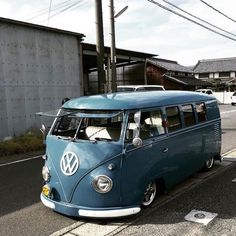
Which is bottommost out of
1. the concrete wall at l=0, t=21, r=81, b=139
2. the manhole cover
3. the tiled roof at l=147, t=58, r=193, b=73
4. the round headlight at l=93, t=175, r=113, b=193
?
the manhole cover

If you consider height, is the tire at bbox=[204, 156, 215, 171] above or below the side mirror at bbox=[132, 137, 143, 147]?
below

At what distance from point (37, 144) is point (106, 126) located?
6189mm

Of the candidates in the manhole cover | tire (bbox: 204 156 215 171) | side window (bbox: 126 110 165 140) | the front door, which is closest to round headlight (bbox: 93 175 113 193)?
the front door

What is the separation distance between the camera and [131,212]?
4617 mm

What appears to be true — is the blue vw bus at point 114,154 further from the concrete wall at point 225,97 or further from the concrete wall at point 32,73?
the concrete wall at point 225,97

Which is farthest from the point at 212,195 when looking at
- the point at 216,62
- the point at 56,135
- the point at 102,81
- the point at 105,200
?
the point at 216,62

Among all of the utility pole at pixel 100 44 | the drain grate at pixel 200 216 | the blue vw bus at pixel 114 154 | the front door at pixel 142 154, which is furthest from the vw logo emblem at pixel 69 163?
the utility pole at pixel 100 44

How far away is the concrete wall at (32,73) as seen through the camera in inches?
479

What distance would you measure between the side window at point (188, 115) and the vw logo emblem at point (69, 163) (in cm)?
247

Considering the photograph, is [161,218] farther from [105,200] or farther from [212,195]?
[212,195]

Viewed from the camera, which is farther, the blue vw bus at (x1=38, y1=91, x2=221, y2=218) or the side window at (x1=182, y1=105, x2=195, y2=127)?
the side window at (x1=182, y1=105, x2=195, y2=127)

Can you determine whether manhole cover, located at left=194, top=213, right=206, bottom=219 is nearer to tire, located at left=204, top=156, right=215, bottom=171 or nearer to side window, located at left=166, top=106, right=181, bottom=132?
side window, located at left=166, top=106, right=181, bottom=132

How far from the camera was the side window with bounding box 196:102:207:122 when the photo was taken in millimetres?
6828

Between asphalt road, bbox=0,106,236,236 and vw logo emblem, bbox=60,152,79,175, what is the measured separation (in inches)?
29.6
